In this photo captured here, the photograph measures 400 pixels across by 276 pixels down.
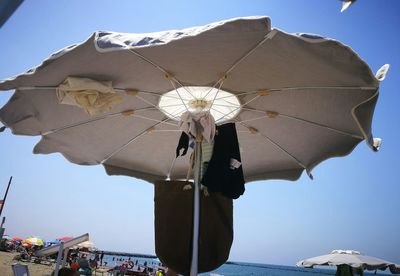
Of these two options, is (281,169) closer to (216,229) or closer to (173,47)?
(216,229)

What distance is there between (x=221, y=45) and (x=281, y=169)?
3.45 m

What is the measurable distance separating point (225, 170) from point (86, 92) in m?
1.84

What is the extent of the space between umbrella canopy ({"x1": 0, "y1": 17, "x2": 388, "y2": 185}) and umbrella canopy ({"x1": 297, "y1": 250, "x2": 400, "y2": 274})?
688 centimetres

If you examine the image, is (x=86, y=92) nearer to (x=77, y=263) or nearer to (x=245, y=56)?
(x=245, y=56)

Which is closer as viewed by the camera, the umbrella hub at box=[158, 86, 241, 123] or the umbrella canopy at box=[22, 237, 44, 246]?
the umbrella hub at box=[158, 86, 241, 123]

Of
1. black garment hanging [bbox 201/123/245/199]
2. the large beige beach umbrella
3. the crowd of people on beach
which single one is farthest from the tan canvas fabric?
the large beige beach umbrella

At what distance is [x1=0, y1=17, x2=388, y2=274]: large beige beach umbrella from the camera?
2.69 metres

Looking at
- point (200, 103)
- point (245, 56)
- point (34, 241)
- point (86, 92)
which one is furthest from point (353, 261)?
point (34, 241)

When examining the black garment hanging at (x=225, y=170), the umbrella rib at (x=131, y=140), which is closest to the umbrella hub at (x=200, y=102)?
the umbrella rib at (x=131, y=140)

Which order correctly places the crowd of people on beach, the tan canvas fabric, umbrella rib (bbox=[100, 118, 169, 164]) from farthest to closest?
the crowd of people on beach
umbrella rib (bbox=[100, 118, 169, 164])
the tan canvas fabric

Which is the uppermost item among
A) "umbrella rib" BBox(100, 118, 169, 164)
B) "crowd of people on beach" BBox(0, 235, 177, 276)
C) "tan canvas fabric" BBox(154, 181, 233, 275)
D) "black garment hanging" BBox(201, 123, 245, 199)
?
"umbrella rib" BBox(100, 118, 169, 164)

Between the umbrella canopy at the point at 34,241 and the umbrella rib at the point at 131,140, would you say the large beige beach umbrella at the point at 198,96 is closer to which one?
the umbrella rib at the point at 131,140

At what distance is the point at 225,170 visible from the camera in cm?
356

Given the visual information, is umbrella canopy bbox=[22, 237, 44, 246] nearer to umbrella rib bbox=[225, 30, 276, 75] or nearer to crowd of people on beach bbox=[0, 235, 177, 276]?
crowd of people on beach bbox=[0, 235, 177, 276]
